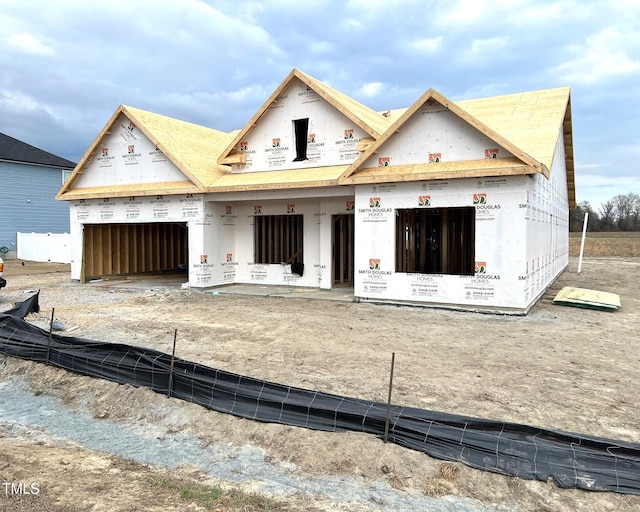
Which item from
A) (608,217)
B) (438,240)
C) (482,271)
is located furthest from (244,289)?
(608,217)

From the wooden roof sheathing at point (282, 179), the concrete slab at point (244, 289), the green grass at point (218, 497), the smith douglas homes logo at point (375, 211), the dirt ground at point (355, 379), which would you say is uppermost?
the wooden roof sheathing at point (282, 179)

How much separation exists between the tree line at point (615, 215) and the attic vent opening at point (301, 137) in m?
57.3

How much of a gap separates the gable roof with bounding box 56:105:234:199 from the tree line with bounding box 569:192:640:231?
190 feet

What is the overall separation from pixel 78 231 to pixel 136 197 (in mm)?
3159

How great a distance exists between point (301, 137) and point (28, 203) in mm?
22983

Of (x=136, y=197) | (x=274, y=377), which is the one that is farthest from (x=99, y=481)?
(x=136, y=197)

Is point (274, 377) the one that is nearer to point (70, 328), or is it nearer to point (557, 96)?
point (70, 328)

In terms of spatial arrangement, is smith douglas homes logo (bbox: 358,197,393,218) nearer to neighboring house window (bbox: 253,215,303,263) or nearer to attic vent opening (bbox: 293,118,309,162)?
attic vent opening (bbox: 293,118,309,162)

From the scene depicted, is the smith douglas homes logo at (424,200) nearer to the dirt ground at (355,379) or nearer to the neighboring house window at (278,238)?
the dirt ground at (355,379)

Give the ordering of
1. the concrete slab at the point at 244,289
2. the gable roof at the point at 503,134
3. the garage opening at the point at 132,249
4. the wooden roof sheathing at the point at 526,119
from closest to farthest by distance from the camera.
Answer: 1. the gable roof at the point at 503,134
2. the wooden roof sheathing at the point at 526,119
3. the concrete slab at the point at 244,289
4. the garage opening at the point at 132,249

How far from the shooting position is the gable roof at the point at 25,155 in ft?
94.7

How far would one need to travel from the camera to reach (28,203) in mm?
29641

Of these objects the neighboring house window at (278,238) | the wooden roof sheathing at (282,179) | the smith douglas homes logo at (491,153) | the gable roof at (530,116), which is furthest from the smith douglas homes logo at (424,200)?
the neighboring house window at (278,238)

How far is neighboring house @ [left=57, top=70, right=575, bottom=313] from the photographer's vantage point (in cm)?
1073
